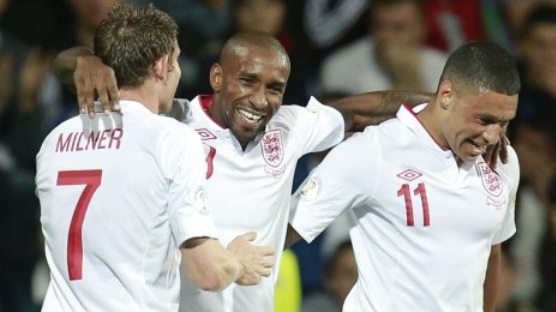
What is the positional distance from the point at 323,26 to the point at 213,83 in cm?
297

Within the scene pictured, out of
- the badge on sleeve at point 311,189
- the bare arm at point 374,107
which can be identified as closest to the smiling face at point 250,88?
the badge on sleeve at point 311,189

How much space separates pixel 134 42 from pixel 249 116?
0.65 metres

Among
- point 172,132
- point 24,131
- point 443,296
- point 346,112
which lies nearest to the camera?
point 172,132

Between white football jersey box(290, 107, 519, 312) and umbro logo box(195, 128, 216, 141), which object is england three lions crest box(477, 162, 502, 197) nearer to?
white football jersey box(290, 107, 519, 312)

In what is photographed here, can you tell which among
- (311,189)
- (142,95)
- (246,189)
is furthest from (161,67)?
(311,189)

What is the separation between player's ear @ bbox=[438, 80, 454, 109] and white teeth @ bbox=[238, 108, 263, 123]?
1.93 feet

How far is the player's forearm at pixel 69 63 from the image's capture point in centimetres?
433

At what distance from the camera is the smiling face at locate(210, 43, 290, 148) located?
4516 mm

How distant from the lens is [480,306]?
4582mm

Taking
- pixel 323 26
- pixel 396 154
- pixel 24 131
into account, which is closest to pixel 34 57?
pixel 24 131

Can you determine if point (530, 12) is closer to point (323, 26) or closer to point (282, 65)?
point (323, 26)

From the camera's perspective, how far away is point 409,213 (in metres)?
4.50

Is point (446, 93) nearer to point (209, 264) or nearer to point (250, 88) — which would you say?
point (250, 88)

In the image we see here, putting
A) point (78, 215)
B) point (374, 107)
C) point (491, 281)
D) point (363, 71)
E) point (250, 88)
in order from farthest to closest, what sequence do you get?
1. point (363, 71)
2. point (491, 281)
3. point (374, 107)
4. point (250, 88)
5. point (78, 215)
